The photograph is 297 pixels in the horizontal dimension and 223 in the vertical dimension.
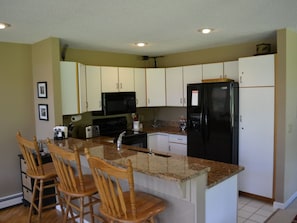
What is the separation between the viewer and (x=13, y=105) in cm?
391

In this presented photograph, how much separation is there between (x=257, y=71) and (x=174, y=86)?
1696 mm

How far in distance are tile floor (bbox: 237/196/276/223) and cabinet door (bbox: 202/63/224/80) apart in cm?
200

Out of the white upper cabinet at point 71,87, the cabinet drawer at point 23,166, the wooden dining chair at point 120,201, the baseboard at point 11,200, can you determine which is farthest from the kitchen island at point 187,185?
the baseboard at point 11,200

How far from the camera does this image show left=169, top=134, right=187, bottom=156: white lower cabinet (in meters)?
4.64

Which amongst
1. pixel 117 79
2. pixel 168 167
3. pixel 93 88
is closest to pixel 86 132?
pixel 93 88

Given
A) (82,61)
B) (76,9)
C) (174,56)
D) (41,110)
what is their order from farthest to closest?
1. (174,56)
2. (82,61)
3. (41,110)
4. (76,9)

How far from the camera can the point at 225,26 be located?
3.16 metres

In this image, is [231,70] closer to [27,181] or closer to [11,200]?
[27,181]

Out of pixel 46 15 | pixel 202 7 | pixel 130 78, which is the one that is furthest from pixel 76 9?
pixel 130 78

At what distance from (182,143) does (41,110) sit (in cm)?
239

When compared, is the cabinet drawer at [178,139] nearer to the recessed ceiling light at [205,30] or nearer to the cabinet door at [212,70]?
the cabinet door at [212,70]

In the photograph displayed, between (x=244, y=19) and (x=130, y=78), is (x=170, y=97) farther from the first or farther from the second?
(x=244, y=19)

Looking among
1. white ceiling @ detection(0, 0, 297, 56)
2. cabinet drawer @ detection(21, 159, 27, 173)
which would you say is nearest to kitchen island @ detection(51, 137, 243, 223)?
white ceiling @ detection(0, 0, 297, 56)

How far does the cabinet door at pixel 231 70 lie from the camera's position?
4180mm
